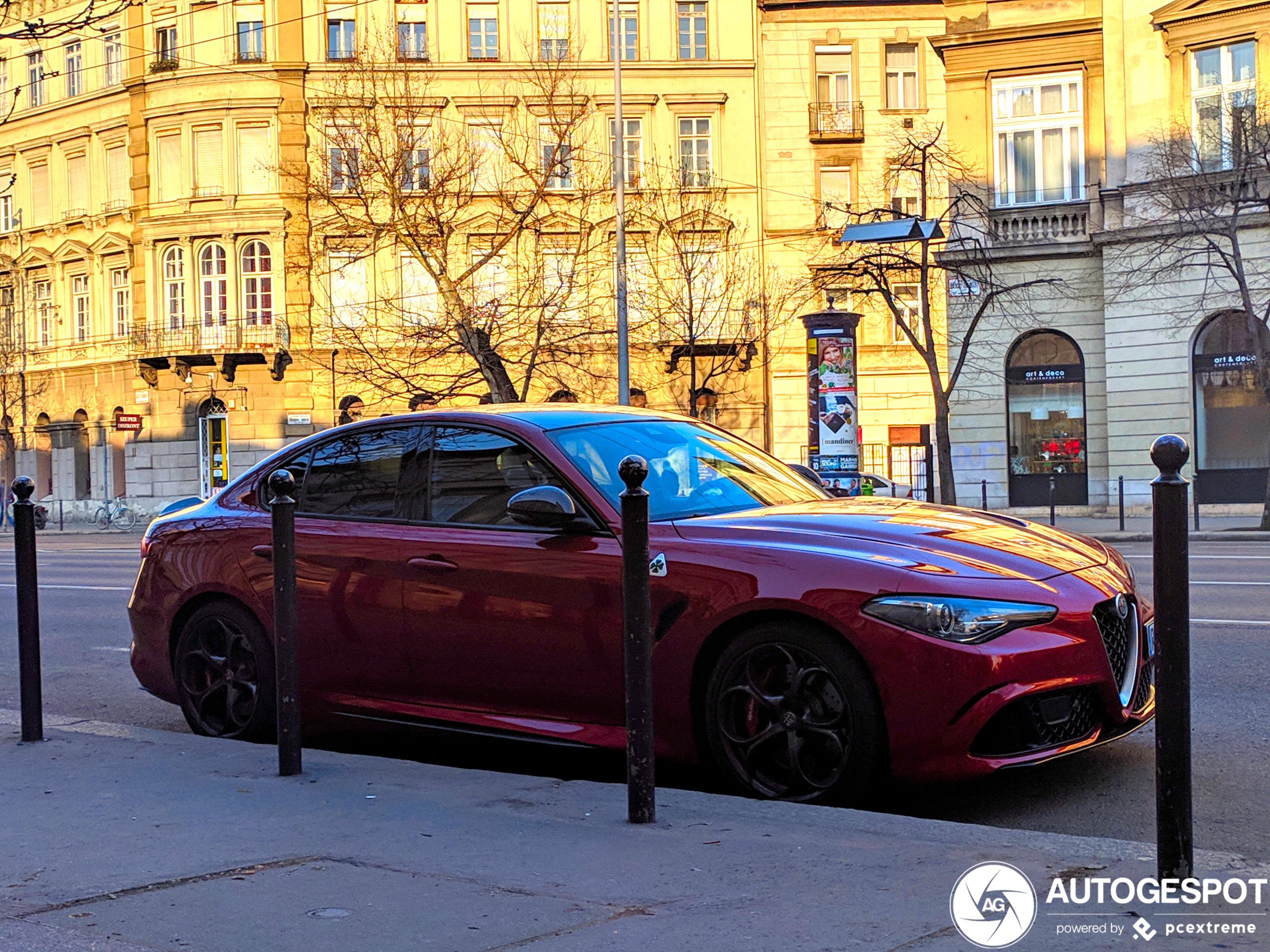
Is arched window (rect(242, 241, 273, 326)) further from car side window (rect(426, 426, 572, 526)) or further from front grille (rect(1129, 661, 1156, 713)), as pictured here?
front grille (rect(1129, 661, 1156, 713))

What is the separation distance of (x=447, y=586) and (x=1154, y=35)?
93.6 ft

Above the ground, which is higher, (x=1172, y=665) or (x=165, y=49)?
(x=165, y=49)

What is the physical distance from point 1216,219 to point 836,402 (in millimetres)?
8122

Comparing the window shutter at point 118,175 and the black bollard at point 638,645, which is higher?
the window shutter at point 118,175

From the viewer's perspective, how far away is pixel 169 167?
45.0 metres

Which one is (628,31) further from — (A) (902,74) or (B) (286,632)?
(B) (286,632)

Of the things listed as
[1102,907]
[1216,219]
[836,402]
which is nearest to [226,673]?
[1102,907]

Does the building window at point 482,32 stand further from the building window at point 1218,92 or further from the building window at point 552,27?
the building window at point 1218,92

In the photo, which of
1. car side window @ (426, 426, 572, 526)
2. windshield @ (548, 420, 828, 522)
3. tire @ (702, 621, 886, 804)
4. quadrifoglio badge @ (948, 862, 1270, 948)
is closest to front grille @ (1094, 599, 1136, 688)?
tire @ (702, 621, 886, 804)

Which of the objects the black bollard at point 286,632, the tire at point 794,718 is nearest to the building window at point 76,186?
the black bollard at point 286,632

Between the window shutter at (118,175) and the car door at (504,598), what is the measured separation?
43.5 metres

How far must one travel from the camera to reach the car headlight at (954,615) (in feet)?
16.0

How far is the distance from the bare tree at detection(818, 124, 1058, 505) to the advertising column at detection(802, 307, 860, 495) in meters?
1.69

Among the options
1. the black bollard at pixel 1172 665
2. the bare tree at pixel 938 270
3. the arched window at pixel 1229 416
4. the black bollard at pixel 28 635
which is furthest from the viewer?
the arched window at pixel 1229 416
